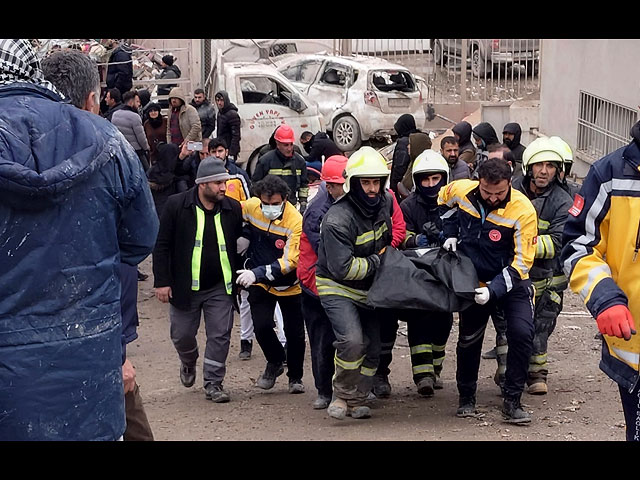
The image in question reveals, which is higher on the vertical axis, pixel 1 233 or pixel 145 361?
pixel 1 233

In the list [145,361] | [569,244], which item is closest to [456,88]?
[145,361]

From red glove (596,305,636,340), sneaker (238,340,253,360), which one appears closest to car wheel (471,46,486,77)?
sneaker (238,340,253,360)

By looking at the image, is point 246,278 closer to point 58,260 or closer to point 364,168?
point 364,168

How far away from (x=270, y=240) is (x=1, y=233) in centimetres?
494

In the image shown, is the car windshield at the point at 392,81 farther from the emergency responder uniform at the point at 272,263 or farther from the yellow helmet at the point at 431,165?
the emergency responder uniform at the point at 272,263

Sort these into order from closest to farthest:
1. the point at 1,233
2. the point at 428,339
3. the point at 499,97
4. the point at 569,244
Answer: the point at 1,233
the point at 569,244
the point at 428,339
the point at 499,97

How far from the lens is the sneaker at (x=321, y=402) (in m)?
8.42

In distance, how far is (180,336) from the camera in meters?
8.58

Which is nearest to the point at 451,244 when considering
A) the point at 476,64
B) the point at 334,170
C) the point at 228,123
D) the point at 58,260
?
the point at 334,170

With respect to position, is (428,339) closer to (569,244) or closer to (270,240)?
(270,240)

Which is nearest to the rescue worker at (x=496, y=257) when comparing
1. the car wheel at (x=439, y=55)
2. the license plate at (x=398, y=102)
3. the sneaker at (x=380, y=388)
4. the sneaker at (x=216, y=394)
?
the sneaker at (x=380, y=388)

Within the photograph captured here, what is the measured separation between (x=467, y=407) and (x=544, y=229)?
4.79ft

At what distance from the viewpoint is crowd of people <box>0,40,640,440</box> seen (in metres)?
3.90

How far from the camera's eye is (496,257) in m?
7.68
